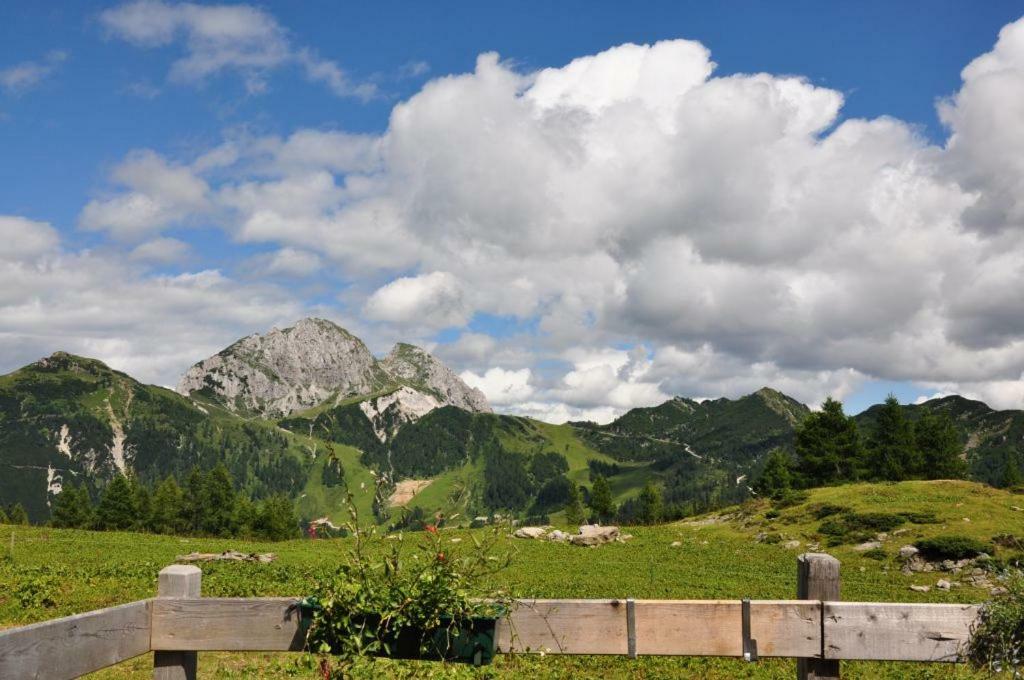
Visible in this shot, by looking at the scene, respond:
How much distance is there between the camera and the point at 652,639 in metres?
6.01

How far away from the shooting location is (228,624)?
619cm

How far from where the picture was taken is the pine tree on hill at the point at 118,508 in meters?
89.6

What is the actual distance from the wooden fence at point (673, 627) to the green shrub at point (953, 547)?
34.0 meters

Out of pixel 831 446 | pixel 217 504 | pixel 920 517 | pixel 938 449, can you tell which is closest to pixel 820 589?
pixel 920 517

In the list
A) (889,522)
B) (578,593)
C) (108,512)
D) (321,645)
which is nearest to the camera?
(321,645)

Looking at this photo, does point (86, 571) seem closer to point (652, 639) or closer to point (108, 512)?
point (652, 639)

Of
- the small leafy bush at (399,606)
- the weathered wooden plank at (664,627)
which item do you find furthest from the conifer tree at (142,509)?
the weathered wooden plank at (664,627)

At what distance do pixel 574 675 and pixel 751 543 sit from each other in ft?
114

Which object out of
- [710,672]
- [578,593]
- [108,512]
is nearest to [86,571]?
[578,593]

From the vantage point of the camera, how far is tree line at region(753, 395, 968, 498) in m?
73.3

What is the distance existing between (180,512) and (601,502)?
65014 mm

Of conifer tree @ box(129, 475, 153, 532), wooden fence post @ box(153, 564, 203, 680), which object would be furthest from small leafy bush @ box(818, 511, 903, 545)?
conifer tree @ box(129, 475, 153, 532)

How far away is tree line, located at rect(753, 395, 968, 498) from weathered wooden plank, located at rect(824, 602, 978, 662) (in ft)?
239

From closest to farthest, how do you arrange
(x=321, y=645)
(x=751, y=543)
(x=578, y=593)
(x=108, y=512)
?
(x=321, y=645) < (x=578, y=593) < (x=751, y=543) < (x=108, y=512)
